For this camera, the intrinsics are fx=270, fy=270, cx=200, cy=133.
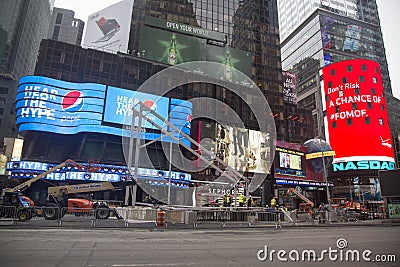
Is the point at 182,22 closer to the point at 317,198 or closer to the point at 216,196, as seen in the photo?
the point at 216,196

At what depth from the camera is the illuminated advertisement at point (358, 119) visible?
69000 mm

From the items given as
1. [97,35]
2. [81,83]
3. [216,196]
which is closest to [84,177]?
[81,83]

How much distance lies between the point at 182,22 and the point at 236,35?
17.0m

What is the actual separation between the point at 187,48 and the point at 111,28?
2018 centimetres

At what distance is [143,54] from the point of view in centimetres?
6116

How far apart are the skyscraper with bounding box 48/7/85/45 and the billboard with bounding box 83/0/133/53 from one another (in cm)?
11506

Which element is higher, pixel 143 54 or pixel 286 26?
pixel 286 26

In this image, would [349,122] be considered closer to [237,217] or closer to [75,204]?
[237,217]

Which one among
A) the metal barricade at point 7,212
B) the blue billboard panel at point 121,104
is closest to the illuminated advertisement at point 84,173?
the blue billboard panel at point 121,104

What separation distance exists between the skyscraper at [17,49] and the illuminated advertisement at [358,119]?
9393 cm

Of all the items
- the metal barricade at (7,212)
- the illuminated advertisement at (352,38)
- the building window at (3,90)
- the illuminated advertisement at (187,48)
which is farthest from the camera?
the illuminated advertisement at (352,38)

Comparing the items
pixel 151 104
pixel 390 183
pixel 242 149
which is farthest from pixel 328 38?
pixel 151 104

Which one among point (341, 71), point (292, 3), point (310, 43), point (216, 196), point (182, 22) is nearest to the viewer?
point (216, 196)

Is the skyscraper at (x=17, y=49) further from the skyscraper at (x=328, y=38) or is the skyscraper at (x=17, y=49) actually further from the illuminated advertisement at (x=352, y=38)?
the illuminated advertisement at (x=352, y=38)
